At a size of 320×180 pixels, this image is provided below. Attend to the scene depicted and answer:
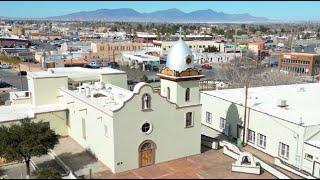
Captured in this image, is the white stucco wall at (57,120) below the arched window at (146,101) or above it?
below

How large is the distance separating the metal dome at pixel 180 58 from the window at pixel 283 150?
1029 cm

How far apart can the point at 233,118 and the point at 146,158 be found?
38.8ft

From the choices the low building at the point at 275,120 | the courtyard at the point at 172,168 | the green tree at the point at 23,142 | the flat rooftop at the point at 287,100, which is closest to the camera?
the green tree at the point at 23,142

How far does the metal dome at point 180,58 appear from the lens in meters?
28.8

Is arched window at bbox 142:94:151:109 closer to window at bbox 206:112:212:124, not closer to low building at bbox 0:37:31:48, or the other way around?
window at bbox 206:112:212:124

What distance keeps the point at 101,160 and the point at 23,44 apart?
135180 millimetres

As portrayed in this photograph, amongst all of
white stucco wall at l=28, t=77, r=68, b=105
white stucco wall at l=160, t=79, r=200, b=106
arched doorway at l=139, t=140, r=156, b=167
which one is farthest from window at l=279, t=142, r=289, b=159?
white stucco wall at l=28, t=77, r=68, b=105

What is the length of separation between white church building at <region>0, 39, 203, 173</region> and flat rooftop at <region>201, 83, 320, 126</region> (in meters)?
7.80

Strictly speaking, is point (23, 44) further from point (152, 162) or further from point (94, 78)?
point (152, 162)

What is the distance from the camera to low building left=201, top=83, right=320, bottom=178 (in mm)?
28500

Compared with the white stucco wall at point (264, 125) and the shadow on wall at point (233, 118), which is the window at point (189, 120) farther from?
the shadow on wall at point (233, 118)

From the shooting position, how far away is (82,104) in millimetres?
31688

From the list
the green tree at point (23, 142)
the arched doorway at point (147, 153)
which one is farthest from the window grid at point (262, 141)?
the green tree at point (23, 142)

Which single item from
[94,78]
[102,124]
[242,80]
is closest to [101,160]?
[102,124]
